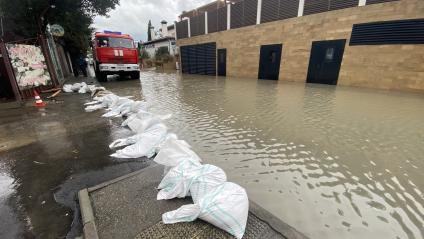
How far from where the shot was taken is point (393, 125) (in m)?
→ 4.36

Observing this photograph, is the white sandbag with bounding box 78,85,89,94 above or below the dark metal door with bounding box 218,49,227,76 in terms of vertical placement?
below

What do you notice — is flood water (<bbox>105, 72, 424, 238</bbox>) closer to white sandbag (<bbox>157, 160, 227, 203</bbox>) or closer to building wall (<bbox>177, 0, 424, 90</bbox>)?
white sandbag (<bbox>157, 160, 227, 203</bbox>)

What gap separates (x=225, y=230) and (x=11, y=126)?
18.3ft

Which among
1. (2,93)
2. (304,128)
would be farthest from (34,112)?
(304,128)

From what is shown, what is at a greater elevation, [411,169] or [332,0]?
[332,0]

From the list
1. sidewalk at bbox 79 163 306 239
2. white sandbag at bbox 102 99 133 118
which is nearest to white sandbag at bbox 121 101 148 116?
white sandbag at bbox 102 99 133 118

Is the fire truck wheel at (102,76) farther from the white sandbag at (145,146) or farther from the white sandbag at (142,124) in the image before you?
the white sandbag at (145,146)

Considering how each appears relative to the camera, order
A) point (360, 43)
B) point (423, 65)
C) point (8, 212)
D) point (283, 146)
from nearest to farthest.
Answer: point (8, 212) → point (283, 146) → point (423, 65) → point (360, 43)

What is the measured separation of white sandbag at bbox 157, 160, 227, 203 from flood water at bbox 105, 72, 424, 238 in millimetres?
569

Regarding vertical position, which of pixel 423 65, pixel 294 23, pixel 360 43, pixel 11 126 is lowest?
pixel 11 126

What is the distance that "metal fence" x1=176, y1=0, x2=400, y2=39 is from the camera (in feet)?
30.2

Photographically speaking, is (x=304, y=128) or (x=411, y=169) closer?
(x=411, y=169)

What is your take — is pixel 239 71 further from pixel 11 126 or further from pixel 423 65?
pixel 11 126

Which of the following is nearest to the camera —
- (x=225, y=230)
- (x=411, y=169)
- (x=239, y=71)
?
(x=225, y=230)
